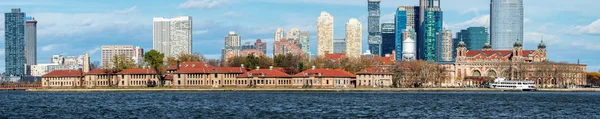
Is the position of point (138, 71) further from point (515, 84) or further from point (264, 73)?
point (515, 84)

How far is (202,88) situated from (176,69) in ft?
50.3

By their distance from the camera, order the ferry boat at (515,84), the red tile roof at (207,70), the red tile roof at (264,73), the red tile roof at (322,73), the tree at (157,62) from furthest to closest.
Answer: the ferry boat at (515,84) → the tree at (157,62) → the red tile roof at (207,70) → the red tile roof at (264,73) → the red tile roof at (322,73)

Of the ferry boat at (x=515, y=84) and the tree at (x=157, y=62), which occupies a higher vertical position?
the tree at (x=157, y=62)

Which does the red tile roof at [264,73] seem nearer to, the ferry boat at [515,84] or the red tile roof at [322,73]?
the red tile roof at [322,73]

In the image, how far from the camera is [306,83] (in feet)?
521

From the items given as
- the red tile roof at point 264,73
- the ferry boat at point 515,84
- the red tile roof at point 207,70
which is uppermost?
the red tile roof at point 207,70

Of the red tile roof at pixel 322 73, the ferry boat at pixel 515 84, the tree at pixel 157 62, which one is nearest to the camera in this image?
the red tile roof at pixel 322 73

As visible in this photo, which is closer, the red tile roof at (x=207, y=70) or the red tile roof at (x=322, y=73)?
the red tile roof at (x=322, y=73)

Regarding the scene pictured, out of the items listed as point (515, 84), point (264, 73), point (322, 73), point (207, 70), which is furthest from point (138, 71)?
point (515, 84)

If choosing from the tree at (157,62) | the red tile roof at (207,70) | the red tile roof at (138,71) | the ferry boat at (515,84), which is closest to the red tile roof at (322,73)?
the red tile roof at (207,70)

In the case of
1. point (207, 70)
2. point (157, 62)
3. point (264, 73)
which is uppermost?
point (157, 62)

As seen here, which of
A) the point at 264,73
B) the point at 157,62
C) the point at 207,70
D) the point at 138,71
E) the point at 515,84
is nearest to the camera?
the point at 264,73

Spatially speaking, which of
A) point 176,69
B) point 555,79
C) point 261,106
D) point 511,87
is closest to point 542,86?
point 555,79

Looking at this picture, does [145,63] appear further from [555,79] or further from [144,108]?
[144,108]
